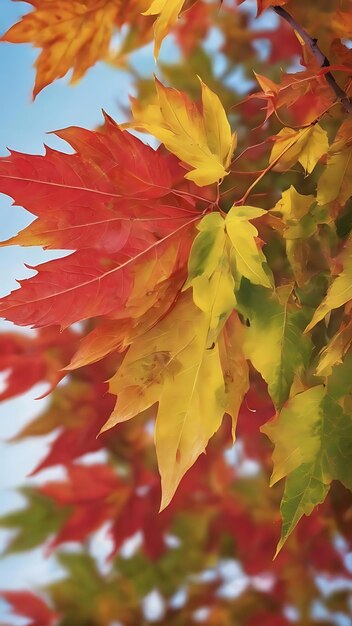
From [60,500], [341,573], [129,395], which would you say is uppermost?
[129,395]

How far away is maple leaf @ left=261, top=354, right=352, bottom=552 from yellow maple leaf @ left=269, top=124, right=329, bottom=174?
9cm

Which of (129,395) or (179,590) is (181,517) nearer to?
(179,590)

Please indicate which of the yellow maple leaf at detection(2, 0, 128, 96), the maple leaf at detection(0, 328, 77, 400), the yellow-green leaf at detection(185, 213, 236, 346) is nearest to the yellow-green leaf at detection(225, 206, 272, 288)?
the yellow-green leaf at detection(185, 213, 236, 346)

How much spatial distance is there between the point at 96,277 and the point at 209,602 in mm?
333

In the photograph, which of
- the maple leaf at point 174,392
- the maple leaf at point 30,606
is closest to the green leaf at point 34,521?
the maple leaf at point 30,606

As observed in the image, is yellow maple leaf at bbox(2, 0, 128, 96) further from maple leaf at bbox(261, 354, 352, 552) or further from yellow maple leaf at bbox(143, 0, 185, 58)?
maple leaf at bbox(261, 354, 352, 552)

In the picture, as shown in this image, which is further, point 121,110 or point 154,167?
point 121,110

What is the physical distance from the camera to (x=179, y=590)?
1.70 feet

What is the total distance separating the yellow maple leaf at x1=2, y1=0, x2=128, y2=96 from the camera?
39cm

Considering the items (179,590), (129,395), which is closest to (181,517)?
(179,590)

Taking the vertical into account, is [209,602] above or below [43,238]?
below

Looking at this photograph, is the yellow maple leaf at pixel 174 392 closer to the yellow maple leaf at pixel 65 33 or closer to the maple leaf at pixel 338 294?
the maple leaf at pixel 338 294

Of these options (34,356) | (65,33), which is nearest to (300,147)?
(65,33)

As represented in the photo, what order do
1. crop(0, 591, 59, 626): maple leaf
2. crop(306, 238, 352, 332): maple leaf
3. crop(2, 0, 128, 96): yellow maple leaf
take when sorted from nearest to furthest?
crop(306, 238, 352, 332): maple leaf → crop(2, 0, 128, 96): yellow maple leaf → crop(0, 591, 59, 626): maple leaf
